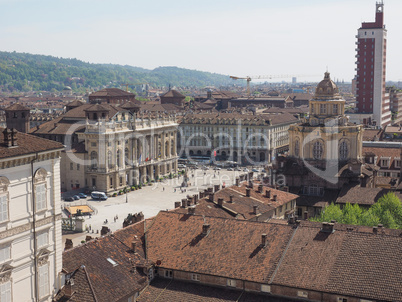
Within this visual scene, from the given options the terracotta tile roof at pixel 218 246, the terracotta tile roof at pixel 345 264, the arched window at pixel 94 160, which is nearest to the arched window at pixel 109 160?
the arched window at pixel 94 160

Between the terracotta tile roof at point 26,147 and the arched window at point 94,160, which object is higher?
the terracotta tile roof at point 26,147

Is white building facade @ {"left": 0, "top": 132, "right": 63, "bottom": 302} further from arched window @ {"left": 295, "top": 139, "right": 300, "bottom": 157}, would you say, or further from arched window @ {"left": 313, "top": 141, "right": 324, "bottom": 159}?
arched window @ {"left": 295, "top": 139, "right": 300, "bottom": 157}

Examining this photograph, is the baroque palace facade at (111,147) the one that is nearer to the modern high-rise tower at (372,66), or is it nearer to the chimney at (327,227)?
the modern high-rise tower at (372,66)

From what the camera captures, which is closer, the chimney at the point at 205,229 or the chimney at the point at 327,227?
the chimney at the point at 327,227

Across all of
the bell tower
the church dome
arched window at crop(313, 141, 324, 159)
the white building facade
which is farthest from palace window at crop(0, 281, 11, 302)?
the bell tower

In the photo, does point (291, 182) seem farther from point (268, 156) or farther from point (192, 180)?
point (268, 156)

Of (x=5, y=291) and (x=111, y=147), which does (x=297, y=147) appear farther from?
(x=5, y=291)

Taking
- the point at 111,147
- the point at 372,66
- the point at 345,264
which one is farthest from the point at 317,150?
the point at 372,66
